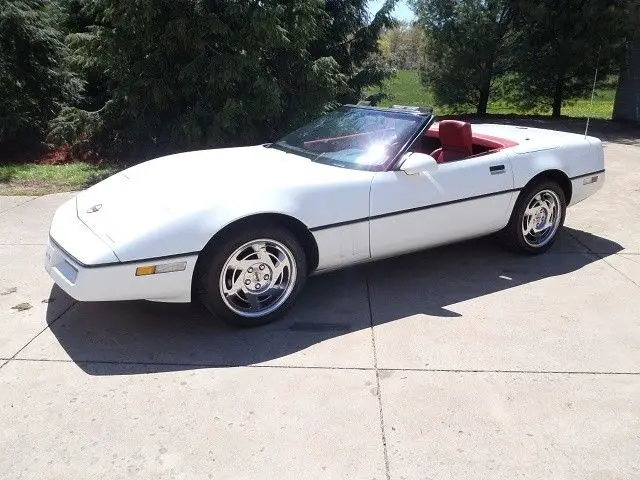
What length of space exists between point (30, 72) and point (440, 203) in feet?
27.0

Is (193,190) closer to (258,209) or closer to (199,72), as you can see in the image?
(258,209)

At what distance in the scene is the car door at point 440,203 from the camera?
13.3 ft

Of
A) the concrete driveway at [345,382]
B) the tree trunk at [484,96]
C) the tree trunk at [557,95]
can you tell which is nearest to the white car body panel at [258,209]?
the concrete driveway at [345,382]

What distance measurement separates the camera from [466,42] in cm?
1515

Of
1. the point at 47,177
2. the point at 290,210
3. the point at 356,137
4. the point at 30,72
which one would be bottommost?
the point at 47,177

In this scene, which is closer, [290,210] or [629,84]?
[290,210]

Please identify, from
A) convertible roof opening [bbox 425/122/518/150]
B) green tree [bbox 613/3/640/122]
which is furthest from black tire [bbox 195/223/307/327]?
green tree [bbox 613/3/640/122]

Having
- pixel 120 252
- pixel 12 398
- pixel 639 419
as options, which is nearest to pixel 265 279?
pixel 120 252

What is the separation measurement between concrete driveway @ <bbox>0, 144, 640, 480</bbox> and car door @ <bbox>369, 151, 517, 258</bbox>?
399mm

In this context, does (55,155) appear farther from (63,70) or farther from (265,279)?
(265,279)

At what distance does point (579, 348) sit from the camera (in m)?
3.55

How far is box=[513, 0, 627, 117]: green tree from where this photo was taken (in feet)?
44.8

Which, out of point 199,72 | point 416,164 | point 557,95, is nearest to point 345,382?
point 416,164

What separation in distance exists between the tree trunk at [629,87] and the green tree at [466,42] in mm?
2790
